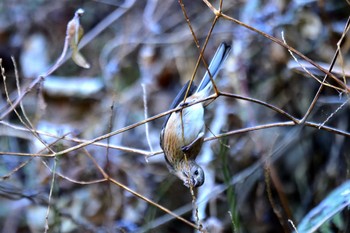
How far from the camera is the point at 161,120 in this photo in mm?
5215

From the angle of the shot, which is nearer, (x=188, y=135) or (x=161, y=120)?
(x=188, y=135)

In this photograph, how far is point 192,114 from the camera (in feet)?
10.6

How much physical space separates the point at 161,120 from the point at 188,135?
85.0 inches

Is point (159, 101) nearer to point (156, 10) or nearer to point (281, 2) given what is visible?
point (156, 10)

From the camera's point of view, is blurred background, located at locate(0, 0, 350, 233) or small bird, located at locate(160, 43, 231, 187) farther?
blurred background, located at locate(0, 0, 350, 233)

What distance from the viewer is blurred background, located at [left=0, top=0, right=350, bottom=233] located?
4.21 m

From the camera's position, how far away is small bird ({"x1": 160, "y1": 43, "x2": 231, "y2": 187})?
2.95 metres

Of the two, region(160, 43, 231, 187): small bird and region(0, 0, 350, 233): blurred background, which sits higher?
region(0, 0, 350, 233): blurred background

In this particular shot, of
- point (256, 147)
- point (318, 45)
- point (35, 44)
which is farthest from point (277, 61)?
point (35, 44)

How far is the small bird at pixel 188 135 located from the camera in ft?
9.69

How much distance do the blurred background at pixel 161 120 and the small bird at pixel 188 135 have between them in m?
0.50

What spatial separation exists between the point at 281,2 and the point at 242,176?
1.41 meters

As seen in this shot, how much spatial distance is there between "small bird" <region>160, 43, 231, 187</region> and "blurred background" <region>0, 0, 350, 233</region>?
19.7 inches

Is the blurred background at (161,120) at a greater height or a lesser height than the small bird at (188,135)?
greater
